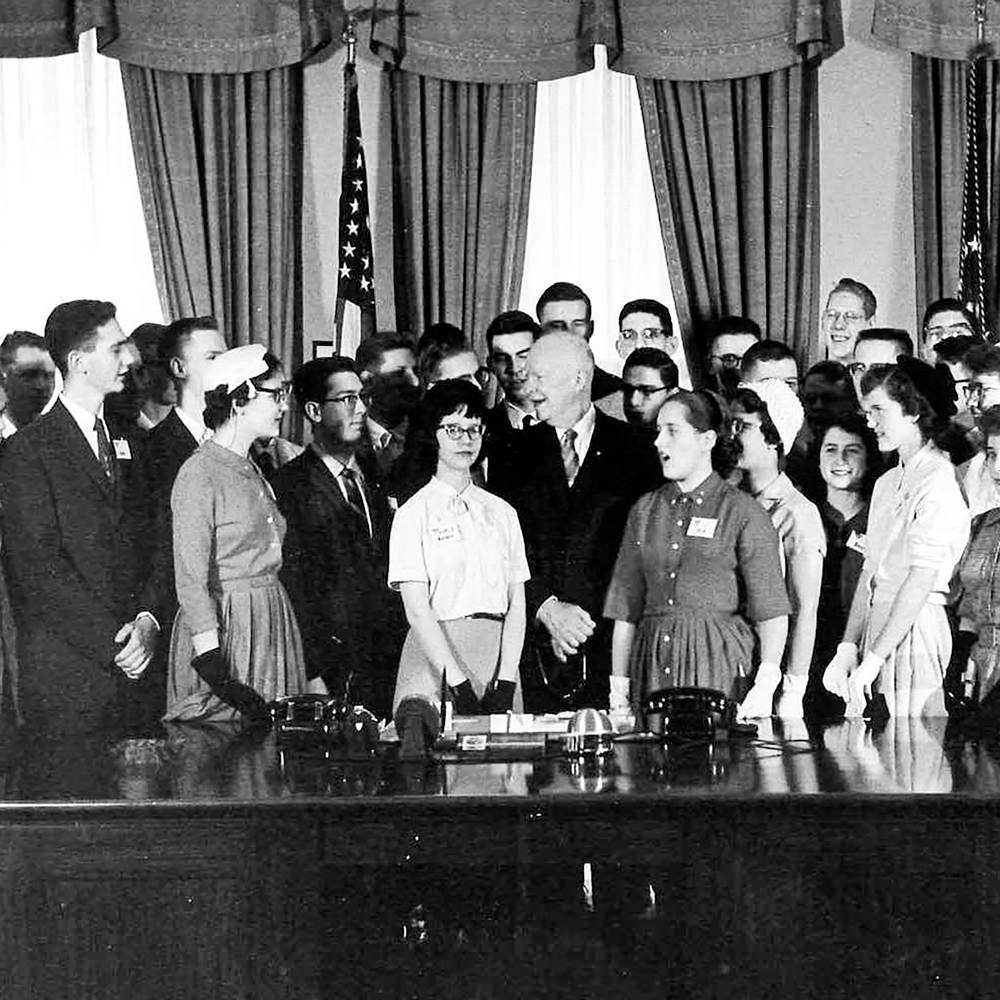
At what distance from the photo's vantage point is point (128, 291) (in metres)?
7.55

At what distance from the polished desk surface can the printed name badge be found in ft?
3.33

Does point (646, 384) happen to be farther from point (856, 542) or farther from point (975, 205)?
point (975, 205)

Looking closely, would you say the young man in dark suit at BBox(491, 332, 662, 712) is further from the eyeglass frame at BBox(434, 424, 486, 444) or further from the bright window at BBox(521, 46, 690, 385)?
the bright window at BBox(521, 46, 690, 385)

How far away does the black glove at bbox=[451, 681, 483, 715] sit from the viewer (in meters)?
6.39

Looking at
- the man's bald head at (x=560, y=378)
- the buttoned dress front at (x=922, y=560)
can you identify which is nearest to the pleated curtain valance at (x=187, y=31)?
the man's bald head at (x=560, y=378)

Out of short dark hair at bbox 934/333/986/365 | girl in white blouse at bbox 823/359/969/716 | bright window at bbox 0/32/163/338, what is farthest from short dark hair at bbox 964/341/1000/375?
bright window at bbox 0/32/163/338

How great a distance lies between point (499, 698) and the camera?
645cm

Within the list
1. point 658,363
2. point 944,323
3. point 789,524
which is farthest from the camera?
point 944,323

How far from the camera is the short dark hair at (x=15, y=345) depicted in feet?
23.6

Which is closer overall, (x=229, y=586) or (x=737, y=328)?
(x=229, y=586)

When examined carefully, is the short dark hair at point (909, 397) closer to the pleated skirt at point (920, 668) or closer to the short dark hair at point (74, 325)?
the pleated skirt at point (920, 668)

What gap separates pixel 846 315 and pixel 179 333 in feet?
9.75

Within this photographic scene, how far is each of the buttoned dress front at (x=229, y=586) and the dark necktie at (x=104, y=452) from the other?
12.6 inches

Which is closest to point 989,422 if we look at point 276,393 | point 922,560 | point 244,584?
point 922,560
